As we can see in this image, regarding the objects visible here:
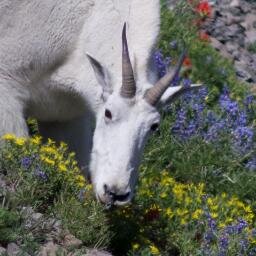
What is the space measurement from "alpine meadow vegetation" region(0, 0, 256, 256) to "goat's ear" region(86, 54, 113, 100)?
58cm

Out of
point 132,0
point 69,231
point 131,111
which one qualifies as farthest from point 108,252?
point 132,0

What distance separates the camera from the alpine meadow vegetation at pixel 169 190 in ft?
21.0

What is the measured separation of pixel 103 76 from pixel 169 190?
1291 millimetres

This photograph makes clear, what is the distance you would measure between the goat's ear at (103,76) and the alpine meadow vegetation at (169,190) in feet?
1.92

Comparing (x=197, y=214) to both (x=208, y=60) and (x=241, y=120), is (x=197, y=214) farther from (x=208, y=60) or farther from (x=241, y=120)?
(x=208, y=60)

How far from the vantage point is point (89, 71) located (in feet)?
23.8

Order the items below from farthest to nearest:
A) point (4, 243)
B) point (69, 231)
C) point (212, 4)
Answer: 1. point (212, 4)
2. point (69, 231)
3. point (4, 243)

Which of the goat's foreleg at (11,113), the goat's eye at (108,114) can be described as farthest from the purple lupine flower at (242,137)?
the goat's eye at (108,114)

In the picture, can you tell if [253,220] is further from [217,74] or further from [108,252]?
[217,74]

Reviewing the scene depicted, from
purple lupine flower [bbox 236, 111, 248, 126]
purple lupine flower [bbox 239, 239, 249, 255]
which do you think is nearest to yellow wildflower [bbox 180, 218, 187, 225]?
purple lupine flower [bbox 239, 239, 249, 255]

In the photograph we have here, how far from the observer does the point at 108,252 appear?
6508mm

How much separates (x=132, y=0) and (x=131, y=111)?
1.09m

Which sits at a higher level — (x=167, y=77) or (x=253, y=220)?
(x=167, y=77)

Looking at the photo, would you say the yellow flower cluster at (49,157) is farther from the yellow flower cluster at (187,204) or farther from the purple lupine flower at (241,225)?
the purple lupine flower at (241,225)
